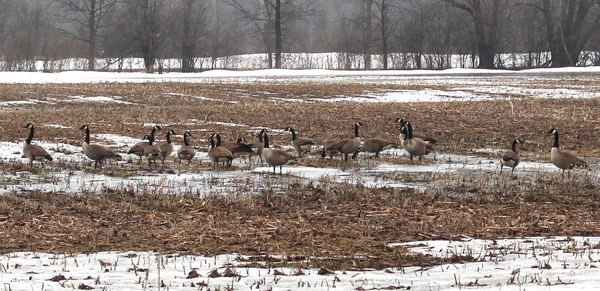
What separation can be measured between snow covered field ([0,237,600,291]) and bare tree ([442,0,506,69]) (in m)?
62.0

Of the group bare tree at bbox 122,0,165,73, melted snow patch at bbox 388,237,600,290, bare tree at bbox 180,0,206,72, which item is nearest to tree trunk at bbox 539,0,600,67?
bare tree at bbox 180,0,206,72

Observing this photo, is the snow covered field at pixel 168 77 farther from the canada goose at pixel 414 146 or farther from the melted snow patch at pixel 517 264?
the melted snow patch at pixel 517 264

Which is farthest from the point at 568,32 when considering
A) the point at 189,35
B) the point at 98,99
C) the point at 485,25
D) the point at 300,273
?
the point at 300,273

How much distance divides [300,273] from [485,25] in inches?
2642

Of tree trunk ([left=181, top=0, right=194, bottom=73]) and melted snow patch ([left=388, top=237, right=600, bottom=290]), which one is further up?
tree trunk ([left=181, top=0, right=194, bottom=73])

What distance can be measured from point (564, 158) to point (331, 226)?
19.2 feet

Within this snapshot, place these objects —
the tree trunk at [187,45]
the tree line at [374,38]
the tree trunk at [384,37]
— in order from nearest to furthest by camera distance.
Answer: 1. the tree line at [374,38]
2. the tree trunk at [187,45]
3. the tree trunk at [384,37]

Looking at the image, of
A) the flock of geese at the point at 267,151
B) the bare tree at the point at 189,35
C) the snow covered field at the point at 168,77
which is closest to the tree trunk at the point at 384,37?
the snow covered field at the point at 168,77

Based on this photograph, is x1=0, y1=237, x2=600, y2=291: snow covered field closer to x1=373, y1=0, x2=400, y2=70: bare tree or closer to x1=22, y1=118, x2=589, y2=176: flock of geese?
x1=22, y1=118, x2=589, y2=176: flock of geese

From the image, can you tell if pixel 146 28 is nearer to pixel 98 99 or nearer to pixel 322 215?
pixel 98 99

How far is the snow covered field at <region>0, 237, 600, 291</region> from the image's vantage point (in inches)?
280

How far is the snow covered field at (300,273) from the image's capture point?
7113 mm

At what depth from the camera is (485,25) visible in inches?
2837

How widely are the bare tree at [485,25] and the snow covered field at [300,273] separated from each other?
62.0m
